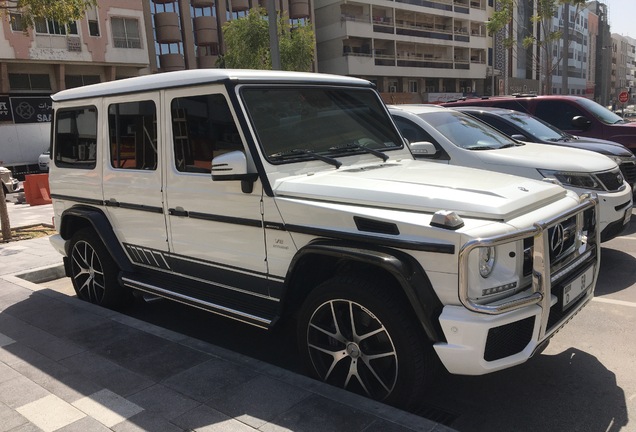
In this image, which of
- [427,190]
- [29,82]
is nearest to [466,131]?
[427,190]

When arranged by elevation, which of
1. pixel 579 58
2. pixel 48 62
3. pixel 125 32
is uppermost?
pixel 579 58

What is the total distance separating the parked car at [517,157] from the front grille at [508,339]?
111 inches

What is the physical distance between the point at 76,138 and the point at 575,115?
8480 millimetres

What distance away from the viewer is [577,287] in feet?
10.6

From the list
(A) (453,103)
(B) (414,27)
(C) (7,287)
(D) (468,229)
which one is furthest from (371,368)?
(B) (414,27)

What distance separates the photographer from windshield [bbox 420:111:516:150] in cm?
654

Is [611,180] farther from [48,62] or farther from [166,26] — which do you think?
[166,26]

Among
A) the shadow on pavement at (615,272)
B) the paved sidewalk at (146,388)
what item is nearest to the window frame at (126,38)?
the paved sidewalk at (146,388)

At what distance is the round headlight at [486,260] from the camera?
2701mm

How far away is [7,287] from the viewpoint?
19.2 ft

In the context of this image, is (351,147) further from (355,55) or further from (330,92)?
(355,55)

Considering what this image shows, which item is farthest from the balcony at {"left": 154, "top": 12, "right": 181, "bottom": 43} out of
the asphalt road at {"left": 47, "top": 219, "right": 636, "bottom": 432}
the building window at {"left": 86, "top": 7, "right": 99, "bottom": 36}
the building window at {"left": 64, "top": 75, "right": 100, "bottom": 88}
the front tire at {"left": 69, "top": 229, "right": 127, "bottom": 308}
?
the asphalt road at {"left": 47, "top": 219, "right": 636, "bottom": 432}

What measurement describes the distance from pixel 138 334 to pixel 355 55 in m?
44.0

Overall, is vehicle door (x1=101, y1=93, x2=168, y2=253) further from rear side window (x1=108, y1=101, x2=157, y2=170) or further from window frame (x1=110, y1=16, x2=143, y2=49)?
window frame (x1=110, y1=16, x2=143, y2=49)
